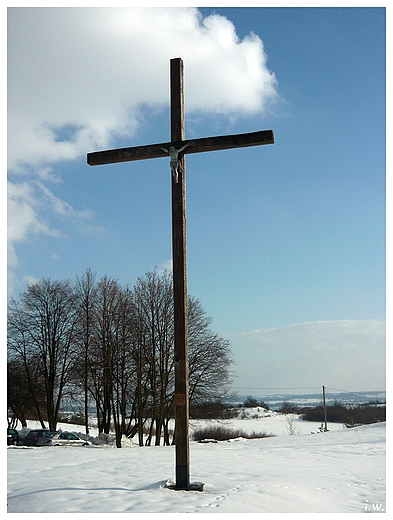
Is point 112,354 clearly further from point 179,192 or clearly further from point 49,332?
point 179,192

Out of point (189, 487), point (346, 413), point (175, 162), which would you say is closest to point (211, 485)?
point (189, 487)

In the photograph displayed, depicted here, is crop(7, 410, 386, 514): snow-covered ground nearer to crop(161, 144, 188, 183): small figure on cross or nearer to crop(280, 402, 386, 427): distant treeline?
crop(161, 144, 188, 183): small figure on cross

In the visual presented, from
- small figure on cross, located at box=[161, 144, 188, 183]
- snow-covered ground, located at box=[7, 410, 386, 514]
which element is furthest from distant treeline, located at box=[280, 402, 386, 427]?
small figure on cross, located at box=[161, 144, 188, 183]

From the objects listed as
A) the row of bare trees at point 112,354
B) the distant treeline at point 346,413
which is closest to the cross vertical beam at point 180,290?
the row of bare trees at point 112,354

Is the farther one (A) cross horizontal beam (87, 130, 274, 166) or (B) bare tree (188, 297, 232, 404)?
(B) bare tree (188, 297, 232, 404)

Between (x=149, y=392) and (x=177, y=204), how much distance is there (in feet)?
73.0

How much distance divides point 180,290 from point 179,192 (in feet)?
4.29

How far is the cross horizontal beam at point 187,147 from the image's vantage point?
655 centimetres

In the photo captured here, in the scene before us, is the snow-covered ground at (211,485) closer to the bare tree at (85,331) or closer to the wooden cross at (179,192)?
the wooden cross at (179,192)

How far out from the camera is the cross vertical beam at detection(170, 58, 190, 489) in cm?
625

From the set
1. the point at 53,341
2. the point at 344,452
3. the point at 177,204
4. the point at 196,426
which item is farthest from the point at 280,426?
the point at 177,204

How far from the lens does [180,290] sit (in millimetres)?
6555

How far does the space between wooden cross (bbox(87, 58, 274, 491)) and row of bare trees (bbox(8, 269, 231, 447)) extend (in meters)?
20.8
